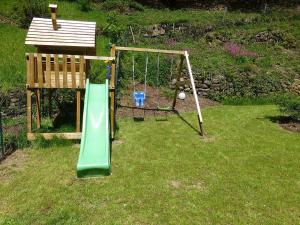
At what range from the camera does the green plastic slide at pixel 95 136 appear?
6.64 m

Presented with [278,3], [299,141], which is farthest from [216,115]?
[278,3]

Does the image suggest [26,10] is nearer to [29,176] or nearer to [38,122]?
[38,122]

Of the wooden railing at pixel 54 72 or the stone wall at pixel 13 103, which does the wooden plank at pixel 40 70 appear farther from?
the stone wall at pixel 13 103

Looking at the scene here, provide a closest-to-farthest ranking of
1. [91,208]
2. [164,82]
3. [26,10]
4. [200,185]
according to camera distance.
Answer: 1. [91,208]
2. [200,185]
3. [164,82]
4. [26,10]

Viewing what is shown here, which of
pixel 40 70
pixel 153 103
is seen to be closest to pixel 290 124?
pixel 153 103

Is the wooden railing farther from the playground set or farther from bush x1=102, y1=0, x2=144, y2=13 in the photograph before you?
bush x1=102, y1=0, x2=144, y2=13

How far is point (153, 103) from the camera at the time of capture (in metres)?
14.2

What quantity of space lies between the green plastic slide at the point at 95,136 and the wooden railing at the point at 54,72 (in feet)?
1.37

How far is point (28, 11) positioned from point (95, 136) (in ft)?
50.5

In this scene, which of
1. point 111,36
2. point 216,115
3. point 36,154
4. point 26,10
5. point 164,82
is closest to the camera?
point 36,154

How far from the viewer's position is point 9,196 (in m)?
6.89

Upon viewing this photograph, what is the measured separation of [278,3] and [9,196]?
31.0 meters

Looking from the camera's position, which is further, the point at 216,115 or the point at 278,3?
the point at 278,3

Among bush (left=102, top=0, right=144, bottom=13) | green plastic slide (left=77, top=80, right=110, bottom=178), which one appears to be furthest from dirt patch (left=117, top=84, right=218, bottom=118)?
bush (left=102, top=0, right=144, bottom=13)
